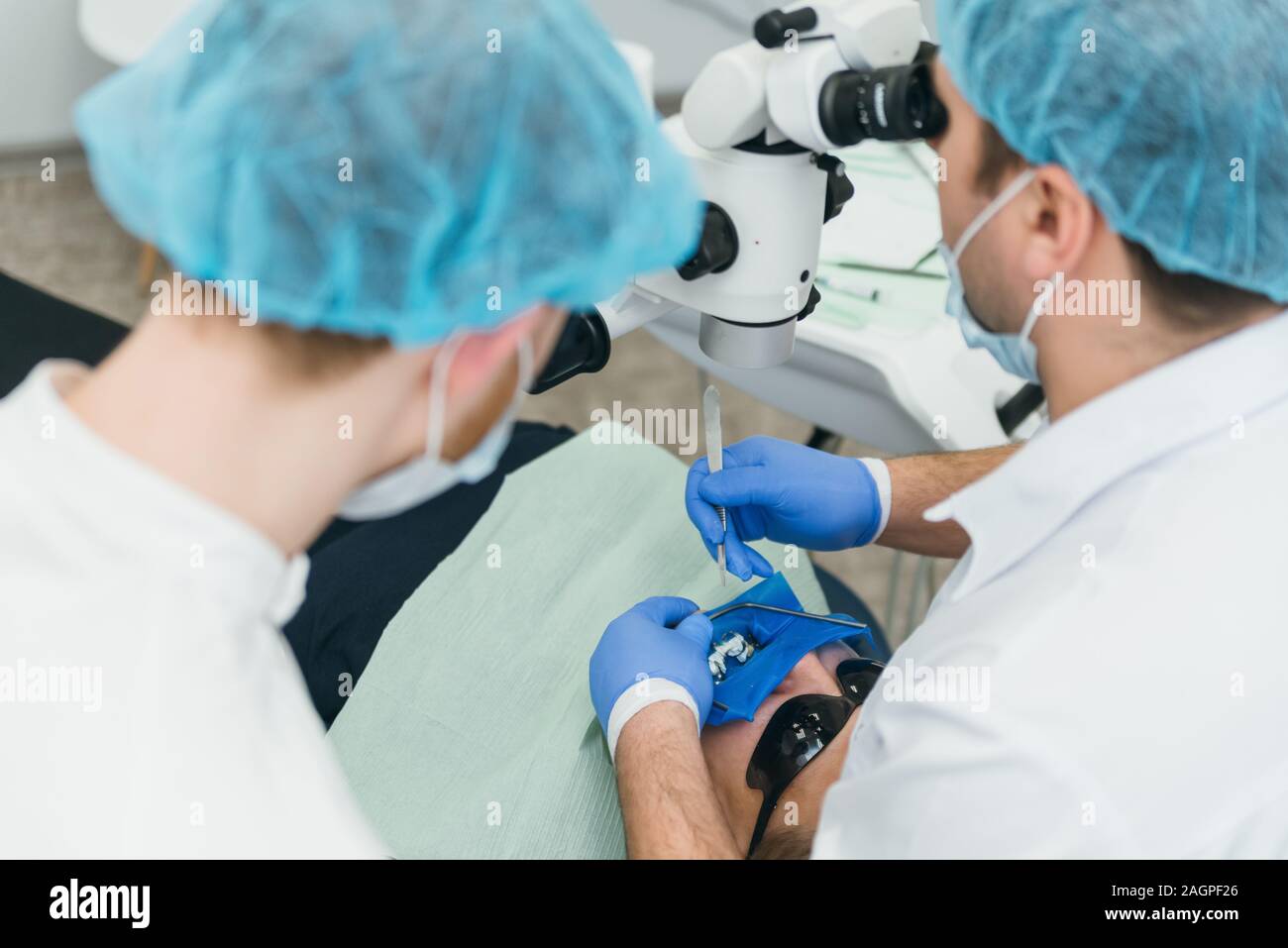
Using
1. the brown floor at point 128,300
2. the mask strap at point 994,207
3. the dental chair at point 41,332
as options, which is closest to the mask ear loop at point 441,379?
the mask strap at point 994,207

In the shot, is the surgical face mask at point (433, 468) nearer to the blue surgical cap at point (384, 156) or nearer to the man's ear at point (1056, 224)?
the blue surgical cap at point (384, 156)

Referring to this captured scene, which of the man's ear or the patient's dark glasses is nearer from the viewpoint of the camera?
the man's ear

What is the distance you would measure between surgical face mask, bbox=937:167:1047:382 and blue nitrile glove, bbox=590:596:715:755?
0.42m

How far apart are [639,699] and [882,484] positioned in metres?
0.39

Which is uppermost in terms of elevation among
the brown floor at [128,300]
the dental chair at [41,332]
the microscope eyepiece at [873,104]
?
the microscope eyepiece at [873,104]

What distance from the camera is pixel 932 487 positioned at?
4.38 ft

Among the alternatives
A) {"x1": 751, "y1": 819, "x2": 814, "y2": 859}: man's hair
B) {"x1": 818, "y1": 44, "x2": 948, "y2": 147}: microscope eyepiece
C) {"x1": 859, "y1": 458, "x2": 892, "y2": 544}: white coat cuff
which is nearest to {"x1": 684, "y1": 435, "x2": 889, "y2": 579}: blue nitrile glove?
{"x1": 859, "y1": 458, "x2": 892, "y2": 544}: white coat cuff

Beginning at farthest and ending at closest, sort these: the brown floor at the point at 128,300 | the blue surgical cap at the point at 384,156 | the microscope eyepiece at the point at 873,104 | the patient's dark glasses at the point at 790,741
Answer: the brown floor at the point at 128,300 → the patient's dark glasses at the point at 790,741 → the microscope eyepiece at the point at 873,104 → the blue surgical cap at the point at 384,156

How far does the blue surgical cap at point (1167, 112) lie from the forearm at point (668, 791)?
23.2 inches

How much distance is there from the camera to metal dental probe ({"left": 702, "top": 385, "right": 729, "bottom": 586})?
3.85ft

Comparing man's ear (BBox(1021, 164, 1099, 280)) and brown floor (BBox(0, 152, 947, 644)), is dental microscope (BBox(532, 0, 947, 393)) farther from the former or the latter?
brown floor (BBox(0, 152, 947, 644))

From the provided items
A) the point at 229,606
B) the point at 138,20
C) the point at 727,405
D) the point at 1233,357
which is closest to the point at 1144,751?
the point at 1233,357

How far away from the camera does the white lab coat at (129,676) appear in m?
0.65

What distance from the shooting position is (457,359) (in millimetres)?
705
